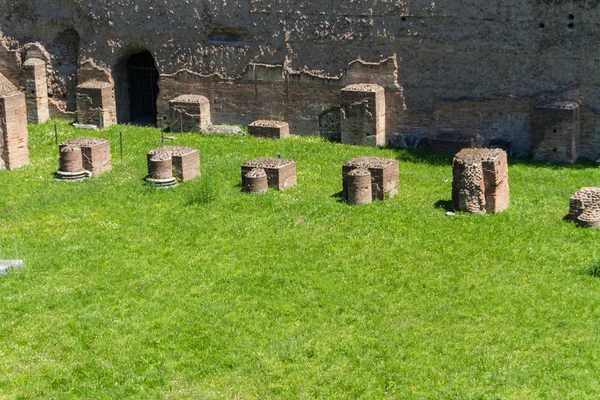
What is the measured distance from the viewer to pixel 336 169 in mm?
17406

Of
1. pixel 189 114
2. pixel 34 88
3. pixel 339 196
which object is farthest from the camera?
pixel 34 88

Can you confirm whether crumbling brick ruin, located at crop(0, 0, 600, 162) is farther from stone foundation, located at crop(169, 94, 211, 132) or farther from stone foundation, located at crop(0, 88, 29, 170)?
stone foundation, located at crop(0, 88, 29, 170)

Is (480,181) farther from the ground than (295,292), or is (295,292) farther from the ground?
(480,181)

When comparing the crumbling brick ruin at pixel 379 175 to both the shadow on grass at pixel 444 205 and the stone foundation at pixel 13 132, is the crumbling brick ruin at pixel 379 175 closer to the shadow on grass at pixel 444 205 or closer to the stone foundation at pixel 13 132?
the shadow on grass at pixel 444 205

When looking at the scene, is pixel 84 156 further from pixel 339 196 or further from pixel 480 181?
pixel 480 181

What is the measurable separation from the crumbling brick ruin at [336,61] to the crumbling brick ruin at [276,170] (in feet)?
9.01

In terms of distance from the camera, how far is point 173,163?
660 inches

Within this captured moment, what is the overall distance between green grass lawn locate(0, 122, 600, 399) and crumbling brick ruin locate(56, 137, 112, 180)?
12.4 inches

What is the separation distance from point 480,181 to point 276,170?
3.28 meters

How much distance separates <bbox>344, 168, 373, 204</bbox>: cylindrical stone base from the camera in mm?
15281

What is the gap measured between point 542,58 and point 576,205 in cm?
407

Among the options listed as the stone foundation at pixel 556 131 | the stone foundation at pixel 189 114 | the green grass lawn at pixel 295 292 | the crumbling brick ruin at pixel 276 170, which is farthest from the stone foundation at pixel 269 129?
the stone foundation at pixel 556 131

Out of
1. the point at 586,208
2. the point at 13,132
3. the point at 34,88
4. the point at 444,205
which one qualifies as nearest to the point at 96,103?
the point at 34,88

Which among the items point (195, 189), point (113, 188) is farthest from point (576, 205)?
point (113, 188)
